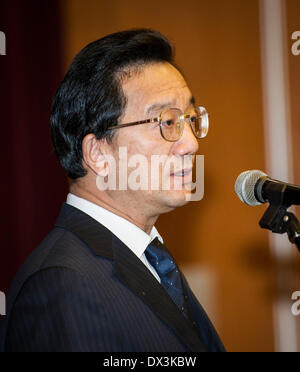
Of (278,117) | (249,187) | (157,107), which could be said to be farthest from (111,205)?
(278,117)

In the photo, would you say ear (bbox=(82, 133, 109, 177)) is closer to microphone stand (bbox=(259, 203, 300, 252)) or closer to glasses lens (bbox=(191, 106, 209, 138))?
glasses lens (bbox=(191, 106, 209, 138))

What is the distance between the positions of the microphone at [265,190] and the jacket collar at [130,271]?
0.29m

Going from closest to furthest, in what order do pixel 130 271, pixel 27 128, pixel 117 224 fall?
pixel 130 271 → pixel 117 224 → pixel 27 128

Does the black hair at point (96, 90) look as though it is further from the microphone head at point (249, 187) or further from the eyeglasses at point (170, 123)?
the microphone head at point (249, 187)

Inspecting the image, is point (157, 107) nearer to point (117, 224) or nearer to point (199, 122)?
point (199, 122)

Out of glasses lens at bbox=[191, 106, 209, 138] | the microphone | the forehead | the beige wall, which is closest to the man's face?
the forehead

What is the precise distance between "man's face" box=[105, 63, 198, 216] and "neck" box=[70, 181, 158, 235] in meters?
0.02

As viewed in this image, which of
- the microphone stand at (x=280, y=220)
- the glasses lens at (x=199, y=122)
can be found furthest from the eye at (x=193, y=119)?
the microphone stand at (x=280, y=220)

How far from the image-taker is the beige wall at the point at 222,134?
218cm

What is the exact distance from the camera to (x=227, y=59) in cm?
220

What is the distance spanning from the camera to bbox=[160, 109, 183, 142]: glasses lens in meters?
1.16

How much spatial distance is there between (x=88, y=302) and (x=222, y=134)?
1506 millimetres

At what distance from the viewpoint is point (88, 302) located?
0.86 metres
